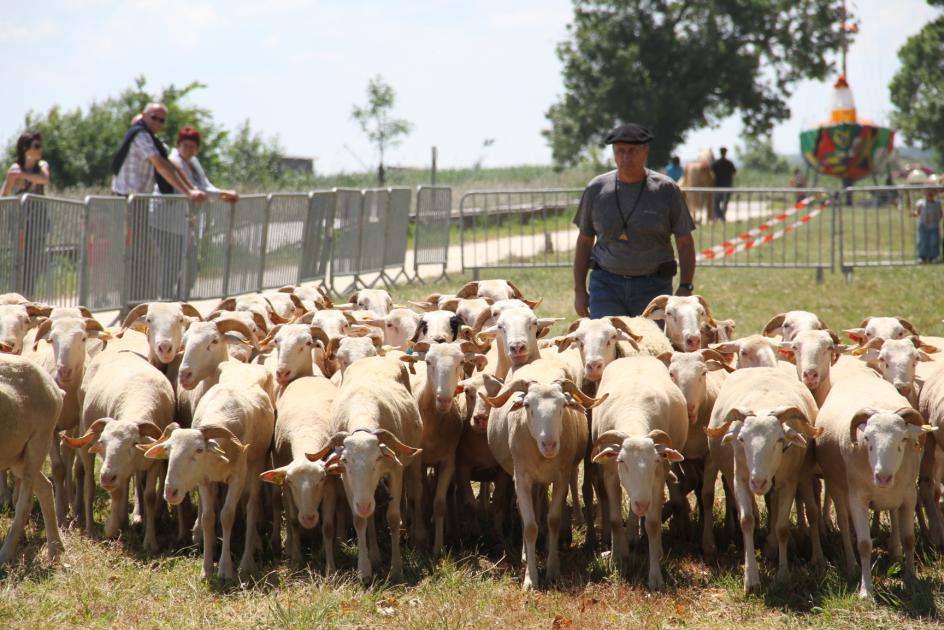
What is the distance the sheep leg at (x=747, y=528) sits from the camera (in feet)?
20.4

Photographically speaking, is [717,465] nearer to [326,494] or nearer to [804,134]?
Result: [326,494]

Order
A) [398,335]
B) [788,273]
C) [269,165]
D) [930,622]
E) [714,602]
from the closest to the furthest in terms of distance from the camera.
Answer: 1. [930,622]
2. [714,602]
3. [398,335]
4. [788,273]
5. [269,165]

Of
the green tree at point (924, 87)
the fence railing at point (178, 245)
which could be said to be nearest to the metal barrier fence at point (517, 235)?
the fence railing at point (178, 245)

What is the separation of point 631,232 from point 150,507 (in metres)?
4.06

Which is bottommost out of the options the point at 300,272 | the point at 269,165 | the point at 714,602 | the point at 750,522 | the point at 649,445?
the point at 714,602

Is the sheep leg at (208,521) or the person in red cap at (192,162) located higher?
the person in red cap at (192,162)

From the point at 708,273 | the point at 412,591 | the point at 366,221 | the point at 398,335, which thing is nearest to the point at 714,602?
the point at 412,591

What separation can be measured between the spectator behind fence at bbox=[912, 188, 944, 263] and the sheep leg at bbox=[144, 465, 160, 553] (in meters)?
17.1

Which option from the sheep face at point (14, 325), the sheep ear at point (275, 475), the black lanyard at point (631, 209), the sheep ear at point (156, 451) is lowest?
the sheep ear at point (275, 475)

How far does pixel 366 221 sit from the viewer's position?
18.8 meters

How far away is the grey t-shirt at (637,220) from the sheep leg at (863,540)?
120 inches

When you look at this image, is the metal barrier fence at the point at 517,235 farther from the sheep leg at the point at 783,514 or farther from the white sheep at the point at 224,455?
the sheep leg at the point at 783,514

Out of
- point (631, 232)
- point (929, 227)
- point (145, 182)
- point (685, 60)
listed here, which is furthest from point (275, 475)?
point (685, 60)

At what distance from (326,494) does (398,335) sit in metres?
2.63
